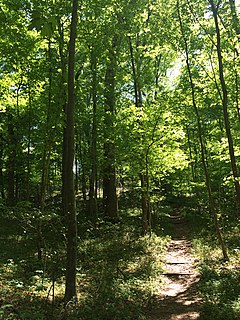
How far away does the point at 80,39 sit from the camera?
1283cm

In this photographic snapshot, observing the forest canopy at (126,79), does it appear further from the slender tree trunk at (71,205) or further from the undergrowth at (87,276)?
the undergrowth at (87,276)

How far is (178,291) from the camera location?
28.1ft

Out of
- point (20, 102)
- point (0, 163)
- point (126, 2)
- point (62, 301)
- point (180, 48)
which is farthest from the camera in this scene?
point (0, 163)

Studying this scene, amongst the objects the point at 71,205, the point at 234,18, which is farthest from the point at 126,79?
the point at 71,205

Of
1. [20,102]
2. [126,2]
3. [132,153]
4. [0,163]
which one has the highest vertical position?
[126,2]

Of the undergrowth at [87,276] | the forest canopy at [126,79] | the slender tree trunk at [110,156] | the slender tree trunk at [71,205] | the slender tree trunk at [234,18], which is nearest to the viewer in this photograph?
the undergrowth at [87,276]

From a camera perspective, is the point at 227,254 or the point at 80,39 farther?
the point at 80,39

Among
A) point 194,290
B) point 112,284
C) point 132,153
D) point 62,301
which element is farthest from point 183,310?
point 132,153

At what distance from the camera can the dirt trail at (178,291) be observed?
702cm

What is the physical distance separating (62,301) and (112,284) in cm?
184

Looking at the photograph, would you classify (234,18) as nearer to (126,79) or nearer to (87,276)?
(126,79)

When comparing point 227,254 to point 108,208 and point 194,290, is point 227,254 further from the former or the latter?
point 108,208

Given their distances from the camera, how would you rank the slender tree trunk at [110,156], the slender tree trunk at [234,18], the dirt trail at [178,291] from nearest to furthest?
1. the dirt trail at [178,291]
2. the slender tree trunk at [234,18]
3. the slender tree trunk at [110,156]

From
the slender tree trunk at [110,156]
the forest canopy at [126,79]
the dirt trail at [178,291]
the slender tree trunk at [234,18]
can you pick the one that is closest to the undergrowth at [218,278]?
the dirt trail at [178,291]
